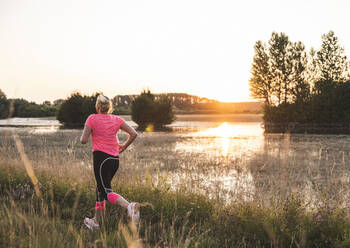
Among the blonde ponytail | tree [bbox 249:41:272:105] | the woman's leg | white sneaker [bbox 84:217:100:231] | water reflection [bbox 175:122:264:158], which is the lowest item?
water reflection [bbox 175:122:264:158]

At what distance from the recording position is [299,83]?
3750cm

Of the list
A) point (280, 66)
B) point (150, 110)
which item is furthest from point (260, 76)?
point (150, 110)

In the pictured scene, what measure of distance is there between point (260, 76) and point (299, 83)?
499cm

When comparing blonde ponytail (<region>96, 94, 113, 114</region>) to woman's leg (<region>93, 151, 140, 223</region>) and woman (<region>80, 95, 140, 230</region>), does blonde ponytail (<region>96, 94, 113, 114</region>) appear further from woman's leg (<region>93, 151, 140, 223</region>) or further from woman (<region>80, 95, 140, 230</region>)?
woman's leg (<region>93, 151, 140, 223</region>)

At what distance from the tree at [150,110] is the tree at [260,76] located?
37.9ft

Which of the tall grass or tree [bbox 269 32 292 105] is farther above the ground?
tree [bbox 269 32 292 105]

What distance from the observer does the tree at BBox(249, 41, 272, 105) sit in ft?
130

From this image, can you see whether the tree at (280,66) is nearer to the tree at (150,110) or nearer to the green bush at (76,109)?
the tree at (150,110)

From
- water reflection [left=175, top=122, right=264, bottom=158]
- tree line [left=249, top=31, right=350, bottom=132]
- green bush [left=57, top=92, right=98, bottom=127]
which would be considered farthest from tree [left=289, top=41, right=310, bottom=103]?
green bush [left=57, top=92, right=98, bottom=127]

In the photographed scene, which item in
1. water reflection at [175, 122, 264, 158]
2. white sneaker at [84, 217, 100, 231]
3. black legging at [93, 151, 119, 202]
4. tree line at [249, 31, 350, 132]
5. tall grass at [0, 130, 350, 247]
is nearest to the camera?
tall grass at [0, 130, 350, 247]

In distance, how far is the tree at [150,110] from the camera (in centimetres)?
3981

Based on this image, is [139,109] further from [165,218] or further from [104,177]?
[104,177]

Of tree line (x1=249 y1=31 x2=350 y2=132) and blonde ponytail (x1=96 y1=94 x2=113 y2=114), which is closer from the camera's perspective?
blonde ponytail (x1=96 y1=94 x2=113 y2=114)

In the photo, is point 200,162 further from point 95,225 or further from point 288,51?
point 288,51
